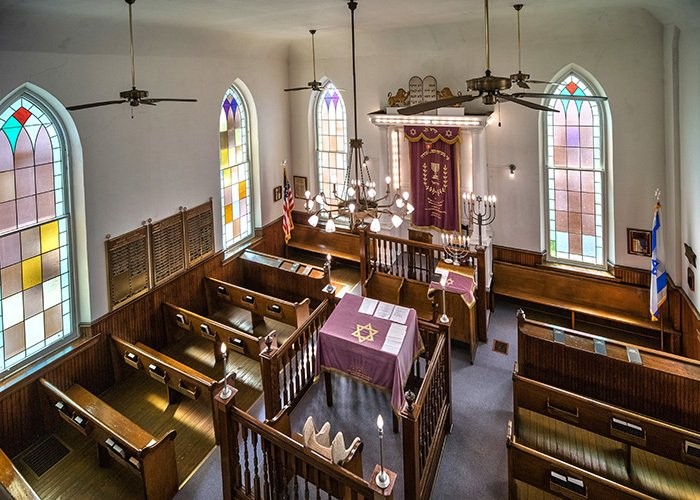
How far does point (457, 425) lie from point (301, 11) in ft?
18.6

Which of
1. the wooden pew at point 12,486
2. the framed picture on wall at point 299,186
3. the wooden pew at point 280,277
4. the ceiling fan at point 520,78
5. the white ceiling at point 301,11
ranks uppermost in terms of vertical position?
the white ceiling at point 301,11

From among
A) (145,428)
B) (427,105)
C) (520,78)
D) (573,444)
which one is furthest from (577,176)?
(145,428)

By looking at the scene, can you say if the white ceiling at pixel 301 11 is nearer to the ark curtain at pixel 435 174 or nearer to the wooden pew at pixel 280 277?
the ark curtain at pixel 435 174

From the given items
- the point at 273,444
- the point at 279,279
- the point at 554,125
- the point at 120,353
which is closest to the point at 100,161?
the point at 120,353

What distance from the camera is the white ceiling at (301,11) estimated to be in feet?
18.5

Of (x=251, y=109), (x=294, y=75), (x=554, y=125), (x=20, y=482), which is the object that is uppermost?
(x=294, y=75)

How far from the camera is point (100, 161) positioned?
22.7 feet

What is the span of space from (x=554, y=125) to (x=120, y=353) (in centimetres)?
757

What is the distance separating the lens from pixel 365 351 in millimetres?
5816

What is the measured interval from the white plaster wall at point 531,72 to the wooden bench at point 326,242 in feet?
5.85

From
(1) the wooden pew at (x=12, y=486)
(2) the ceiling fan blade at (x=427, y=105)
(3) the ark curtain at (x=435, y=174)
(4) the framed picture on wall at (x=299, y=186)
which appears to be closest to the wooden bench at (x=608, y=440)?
(2) the ceiling fan blade at (x=427, y=105)

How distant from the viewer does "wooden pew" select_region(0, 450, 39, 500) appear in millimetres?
4246

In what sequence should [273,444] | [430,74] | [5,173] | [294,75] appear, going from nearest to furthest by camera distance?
[273,444] < [5,173] < [430,74] < [294,75]

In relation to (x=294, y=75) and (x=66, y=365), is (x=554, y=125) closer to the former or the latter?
(x=294, y=75)
